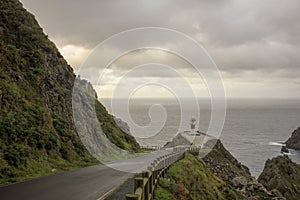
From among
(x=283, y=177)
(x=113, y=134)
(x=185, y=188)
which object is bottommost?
(x=283, y=177)

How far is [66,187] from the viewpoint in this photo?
14.4 metres

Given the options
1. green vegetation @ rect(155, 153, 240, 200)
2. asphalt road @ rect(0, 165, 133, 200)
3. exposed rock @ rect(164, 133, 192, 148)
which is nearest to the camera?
asphalt road @ rect(0, 165, 133, 200)

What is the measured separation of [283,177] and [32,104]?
38.9m

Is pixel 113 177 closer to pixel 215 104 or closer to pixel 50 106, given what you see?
pixel 215 104

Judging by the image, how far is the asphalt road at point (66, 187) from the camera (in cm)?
1240

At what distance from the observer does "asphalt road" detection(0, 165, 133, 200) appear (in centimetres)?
1240

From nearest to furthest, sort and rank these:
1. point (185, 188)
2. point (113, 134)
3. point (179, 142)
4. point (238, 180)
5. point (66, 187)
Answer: point (66, 187) → point (185, 188) → point (238, 180) → point (113, 134) → point (179, 142)

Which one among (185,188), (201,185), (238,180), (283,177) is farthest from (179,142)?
(185,188)

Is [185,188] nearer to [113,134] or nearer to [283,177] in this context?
[113,134]

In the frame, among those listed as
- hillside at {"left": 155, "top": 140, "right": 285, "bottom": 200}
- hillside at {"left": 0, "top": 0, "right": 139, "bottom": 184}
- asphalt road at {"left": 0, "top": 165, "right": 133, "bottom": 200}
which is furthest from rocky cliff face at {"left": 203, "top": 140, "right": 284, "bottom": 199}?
asphalt road at {"left": 0, "top": 165, "right": 133, "bottom": 200}

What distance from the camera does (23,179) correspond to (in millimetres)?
16375

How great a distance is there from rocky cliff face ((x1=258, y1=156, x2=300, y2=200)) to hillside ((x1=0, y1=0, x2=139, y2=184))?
23.7 meters

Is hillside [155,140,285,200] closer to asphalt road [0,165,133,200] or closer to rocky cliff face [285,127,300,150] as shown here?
asphalt road [0,165,133,200]

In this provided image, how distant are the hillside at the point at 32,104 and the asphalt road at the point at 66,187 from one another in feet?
4.98
